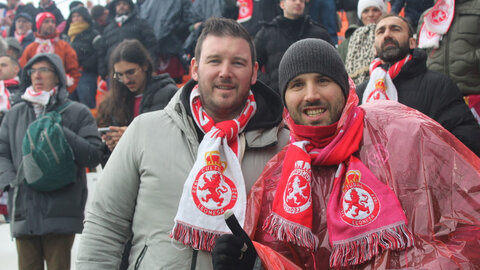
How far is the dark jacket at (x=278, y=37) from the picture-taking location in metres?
5.63

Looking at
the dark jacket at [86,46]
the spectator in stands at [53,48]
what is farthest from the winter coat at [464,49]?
the dark jacket at [86,46]

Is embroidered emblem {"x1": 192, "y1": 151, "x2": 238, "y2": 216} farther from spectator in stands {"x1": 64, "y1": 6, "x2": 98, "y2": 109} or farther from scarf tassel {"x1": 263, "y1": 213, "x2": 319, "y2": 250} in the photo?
spectator in stands {"x1": 64, "y1": 6, "x2": 98, "y2": 109}

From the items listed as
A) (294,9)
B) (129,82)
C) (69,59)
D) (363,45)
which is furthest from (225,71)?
(69,59)

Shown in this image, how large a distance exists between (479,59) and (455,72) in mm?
239

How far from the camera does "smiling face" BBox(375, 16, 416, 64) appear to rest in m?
4.64

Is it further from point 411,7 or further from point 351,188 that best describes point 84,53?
point 351,188

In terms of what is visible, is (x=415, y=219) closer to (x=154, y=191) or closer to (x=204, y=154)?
(x=204, y=154)

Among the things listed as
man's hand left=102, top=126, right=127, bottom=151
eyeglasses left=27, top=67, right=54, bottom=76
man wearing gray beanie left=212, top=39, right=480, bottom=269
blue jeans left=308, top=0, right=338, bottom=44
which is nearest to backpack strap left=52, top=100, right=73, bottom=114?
eyeglasses left=27, top=67, right=54, bottom=76

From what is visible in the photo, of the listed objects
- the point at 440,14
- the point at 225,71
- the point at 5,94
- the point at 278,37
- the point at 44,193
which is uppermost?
the point at 440,14

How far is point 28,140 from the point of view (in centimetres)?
470

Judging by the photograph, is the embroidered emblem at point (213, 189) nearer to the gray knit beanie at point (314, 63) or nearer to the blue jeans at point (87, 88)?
the gray knit beanie at point (314, 63)

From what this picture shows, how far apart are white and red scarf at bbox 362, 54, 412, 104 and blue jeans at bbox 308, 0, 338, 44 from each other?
3164 mm

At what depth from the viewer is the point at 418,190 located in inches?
83.0

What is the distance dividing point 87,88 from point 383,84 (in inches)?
239
